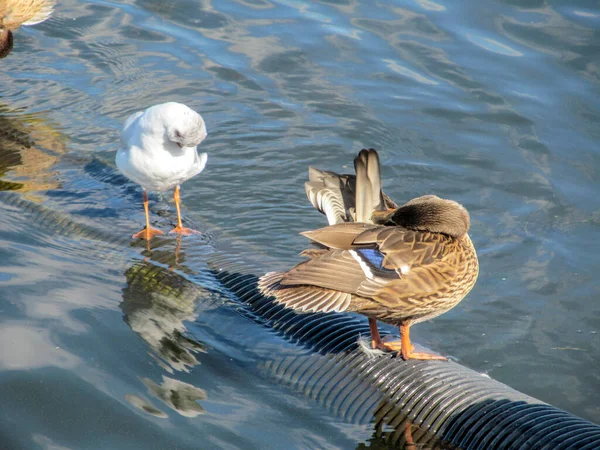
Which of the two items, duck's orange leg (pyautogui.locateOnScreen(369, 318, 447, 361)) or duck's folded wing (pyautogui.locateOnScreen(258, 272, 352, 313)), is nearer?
duck's folded wing (pyautogui.locateOnScreen(258, 272, 352, 313))

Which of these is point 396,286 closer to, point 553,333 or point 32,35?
point 553,333

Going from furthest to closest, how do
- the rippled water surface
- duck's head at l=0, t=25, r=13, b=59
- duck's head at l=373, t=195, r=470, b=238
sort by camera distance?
duck's head at l=0, t=25, r=13, b=59 < duck's head at l=373, t=195, r=470, b=238 < the rippled water surface

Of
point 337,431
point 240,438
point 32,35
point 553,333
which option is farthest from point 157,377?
point 32,35

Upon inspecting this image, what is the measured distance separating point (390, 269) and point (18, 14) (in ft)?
25.7

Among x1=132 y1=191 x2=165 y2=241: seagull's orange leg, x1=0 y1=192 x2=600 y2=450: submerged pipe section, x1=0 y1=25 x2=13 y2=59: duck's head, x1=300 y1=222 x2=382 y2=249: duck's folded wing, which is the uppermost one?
x1=300 y1=222 x2=382 y2=249: duck's folded wing

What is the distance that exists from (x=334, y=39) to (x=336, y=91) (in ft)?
4.60

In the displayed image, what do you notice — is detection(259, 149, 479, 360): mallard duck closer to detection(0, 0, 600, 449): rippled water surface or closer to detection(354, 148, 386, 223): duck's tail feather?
detection(354, 148, 386, 223): duck's tail feather

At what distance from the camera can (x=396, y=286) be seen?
4480 millimetres

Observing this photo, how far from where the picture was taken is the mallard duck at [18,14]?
33.3 feet

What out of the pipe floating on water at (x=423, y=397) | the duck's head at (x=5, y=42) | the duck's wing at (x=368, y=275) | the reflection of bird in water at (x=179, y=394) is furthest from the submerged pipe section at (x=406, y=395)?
the duck's head at (x=5, y=42)

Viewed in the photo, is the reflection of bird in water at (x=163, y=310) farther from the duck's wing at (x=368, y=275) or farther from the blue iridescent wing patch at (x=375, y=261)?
the blue iridescent wing patch at (x=375, y=261)

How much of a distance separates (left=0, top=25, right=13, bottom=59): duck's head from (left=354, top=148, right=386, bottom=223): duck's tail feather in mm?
6733

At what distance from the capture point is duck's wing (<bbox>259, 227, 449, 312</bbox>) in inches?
171

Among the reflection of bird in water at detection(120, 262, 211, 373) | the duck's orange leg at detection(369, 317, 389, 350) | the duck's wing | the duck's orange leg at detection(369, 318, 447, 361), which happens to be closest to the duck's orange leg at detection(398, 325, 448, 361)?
the duck's orange leg at detection(369, 318, 447, 361)
